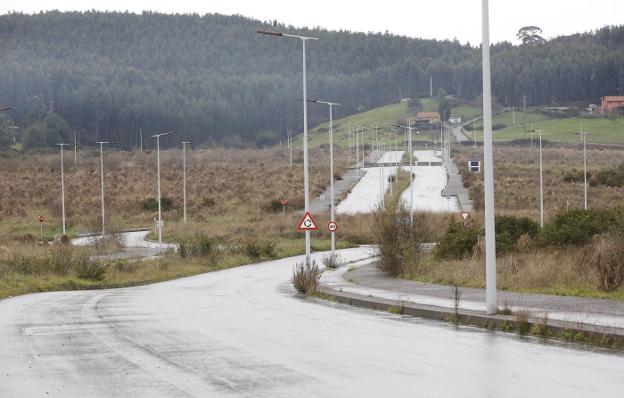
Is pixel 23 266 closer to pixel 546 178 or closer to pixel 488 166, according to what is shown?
pixel 488 166

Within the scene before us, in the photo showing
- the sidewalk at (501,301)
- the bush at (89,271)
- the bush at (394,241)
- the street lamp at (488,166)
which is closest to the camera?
the sidewalk at (501,301)

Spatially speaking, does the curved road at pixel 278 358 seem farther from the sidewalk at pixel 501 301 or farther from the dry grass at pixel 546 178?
the dry grass at pixel 546 178

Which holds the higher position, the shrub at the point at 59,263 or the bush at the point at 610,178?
the bush at the point at 610,178

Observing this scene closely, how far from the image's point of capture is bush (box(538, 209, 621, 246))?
39219 mm

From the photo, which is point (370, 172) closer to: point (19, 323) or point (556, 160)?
point (556, 160)

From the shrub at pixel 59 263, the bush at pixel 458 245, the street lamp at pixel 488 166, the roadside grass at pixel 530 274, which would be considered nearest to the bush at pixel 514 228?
the bush at pixel 458 245

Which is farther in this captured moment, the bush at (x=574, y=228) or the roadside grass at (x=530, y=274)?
the bush at (x=574, y=228)

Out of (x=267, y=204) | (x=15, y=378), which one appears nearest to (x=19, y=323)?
(x=15, y=378)

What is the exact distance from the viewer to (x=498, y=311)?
19.8 metres

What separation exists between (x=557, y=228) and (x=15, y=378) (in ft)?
101

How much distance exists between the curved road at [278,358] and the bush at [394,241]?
45.6ft

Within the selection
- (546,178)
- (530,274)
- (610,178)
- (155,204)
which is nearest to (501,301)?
(530,274)

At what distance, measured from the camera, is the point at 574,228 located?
1551 inches

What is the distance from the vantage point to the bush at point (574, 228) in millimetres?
39219
